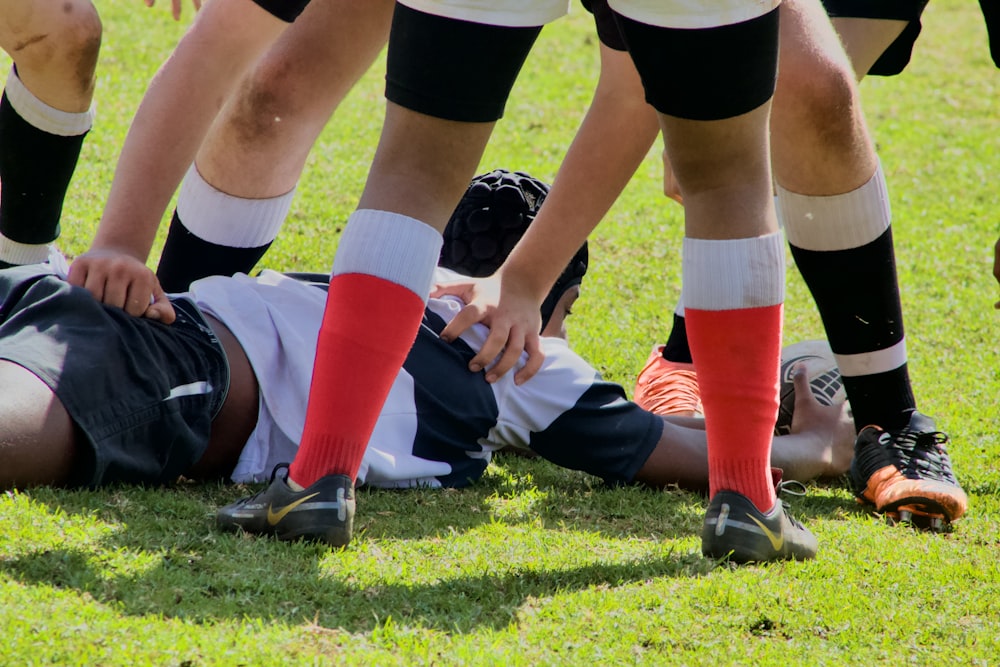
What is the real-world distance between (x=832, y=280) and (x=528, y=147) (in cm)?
397

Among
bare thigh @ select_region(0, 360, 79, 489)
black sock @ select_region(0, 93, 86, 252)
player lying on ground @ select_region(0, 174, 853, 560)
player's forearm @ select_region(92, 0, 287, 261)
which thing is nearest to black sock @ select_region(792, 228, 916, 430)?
player lying on ground @ select_region(0, 174, 853, 560)

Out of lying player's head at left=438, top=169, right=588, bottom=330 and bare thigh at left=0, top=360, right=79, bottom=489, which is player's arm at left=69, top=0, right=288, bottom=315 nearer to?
bare thigh at left=0, top=360, right=79, bottom=489

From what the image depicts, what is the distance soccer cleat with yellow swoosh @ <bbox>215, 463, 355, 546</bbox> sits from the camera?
77.5 inches

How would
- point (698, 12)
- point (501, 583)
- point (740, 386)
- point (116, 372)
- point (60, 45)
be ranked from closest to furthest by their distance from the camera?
point (698, 12)
point (501, 583)
point (740, 386)
point (116, 372)
point (60, 45)

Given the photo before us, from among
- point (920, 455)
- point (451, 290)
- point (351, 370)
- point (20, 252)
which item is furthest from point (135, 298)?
point (920, 455)

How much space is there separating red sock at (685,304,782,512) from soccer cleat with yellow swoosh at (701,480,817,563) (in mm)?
26

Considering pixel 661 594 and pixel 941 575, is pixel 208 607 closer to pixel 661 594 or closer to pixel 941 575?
pixel 661 594

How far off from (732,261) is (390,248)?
2.00 feet

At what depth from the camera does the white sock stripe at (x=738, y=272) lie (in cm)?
202

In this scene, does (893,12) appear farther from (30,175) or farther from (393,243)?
(30,175)

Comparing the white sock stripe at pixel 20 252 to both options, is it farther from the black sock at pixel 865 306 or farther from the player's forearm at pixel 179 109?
the black sock at pixel 865 306

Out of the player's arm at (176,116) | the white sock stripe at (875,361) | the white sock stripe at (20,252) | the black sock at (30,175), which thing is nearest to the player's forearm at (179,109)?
the player's arm at (176,116)

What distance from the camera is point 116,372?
2.18 meters

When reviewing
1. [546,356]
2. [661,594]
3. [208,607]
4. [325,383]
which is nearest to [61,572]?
[208,607]
